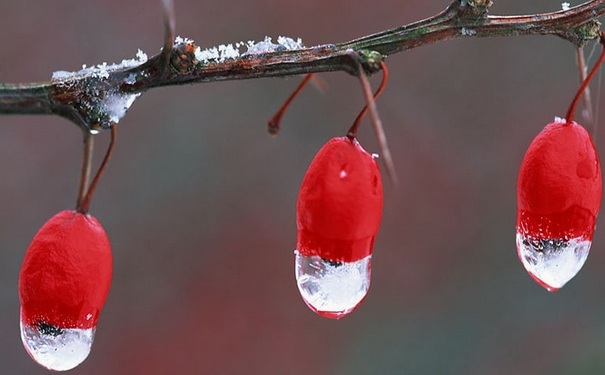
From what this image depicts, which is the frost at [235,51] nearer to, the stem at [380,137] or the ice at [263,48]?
the ice at [263,48]

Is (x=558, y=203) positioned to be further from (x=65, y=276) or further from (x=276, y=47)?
(x=65, y=276)

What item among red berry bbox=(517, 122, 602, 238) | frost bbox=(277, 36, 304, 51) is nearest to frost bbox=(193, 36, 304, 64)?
frost bbox=(277, 36, 304, 51)

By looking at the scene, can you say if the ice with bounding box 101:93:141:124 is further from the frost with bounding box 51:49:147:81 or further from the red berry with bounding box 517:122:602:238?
the red berry with bounding box 517:122:602:238

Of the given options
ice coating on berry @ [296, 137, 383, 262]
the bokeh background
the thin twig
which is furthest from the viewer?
the bokeh background

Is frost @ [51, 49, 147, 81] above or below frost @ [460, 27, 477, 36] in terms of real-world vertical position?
above

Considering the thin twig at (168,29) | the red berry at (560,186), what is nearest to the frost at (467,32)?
the red berry at (560,186)
